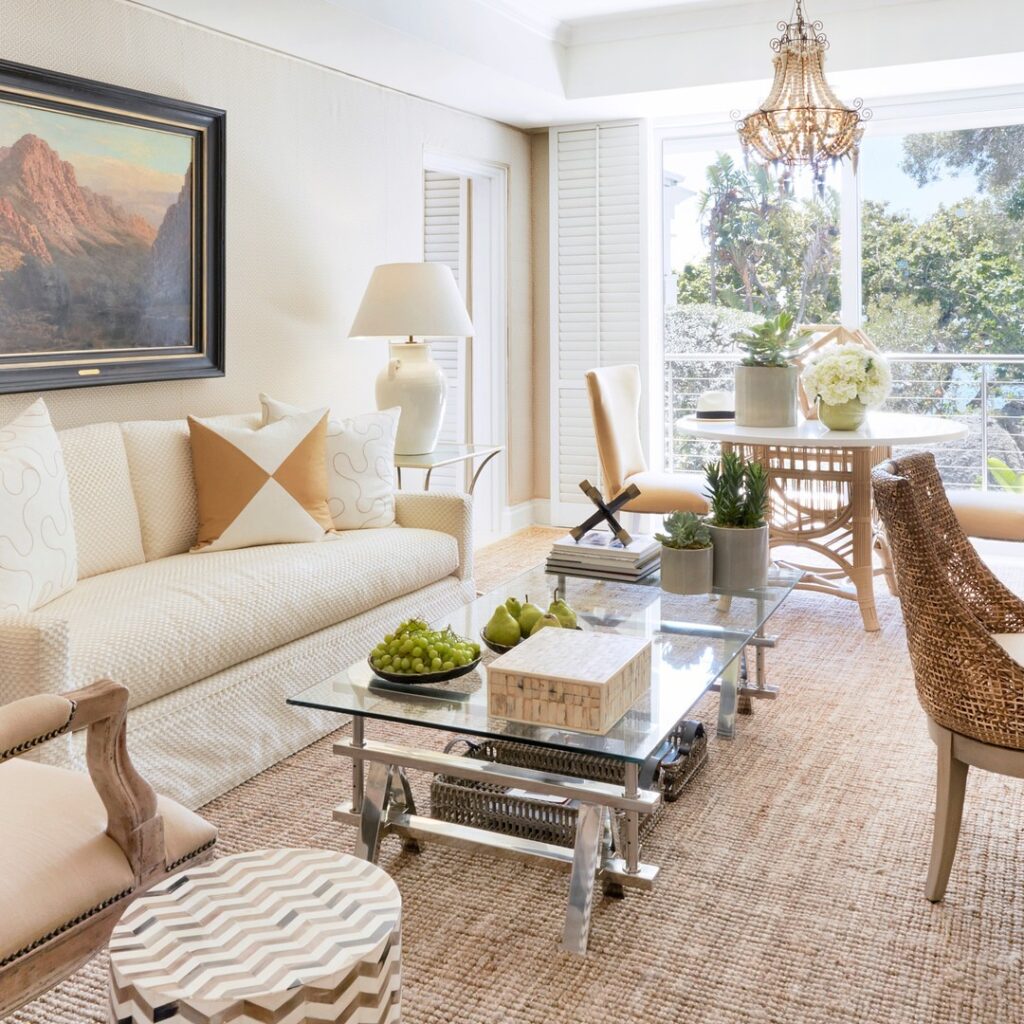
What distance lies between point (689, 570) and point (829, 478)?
5.44ft

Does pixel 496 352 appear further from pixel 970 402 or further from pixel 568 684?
pixel 568 684

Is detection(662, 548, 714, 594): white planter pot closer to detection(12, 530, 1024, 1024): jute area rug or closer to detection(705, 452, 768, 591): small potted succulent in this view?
detection(705, 452, 768, 591): small potted succulent

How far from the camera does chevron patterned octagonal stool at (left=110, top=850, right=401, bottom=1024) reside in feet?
4.07

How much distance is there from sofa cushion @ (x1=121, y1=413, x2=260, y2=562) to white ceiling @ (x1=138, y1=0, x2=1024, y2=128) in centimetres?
149

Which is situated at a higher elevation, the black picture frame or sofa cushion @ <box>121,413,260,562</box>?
the black picture frame

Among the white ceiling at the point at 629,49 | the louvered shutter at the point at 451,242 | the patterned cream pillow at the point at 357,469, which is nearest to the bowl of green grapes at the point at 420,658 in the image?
the patterned cream pillow at the point at 357,469

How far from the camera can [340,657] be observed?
3.22m

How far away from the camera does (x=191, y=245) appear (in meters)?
3.77

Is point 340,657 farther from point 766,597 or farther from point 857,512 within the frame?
point 857,512

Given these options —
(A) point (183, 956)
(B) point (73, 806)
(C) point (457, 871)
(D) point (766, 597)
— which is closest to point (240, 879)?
(A) point (183, 956)

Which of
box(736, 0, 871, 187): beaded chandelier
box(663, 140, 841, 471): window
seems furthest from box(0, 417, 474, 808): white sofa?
box(663, 140, 841, 471): window

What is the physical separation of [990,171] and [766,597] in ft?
11.7

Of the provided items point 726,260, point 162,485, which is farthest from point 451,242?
point 162,485

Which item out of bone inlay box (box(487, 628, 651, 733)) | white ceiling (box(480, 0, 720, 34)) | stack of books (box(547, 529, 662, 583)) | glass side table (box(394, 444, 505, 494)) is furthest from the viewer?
white ceiling (box(480, 0, 720, 34))
